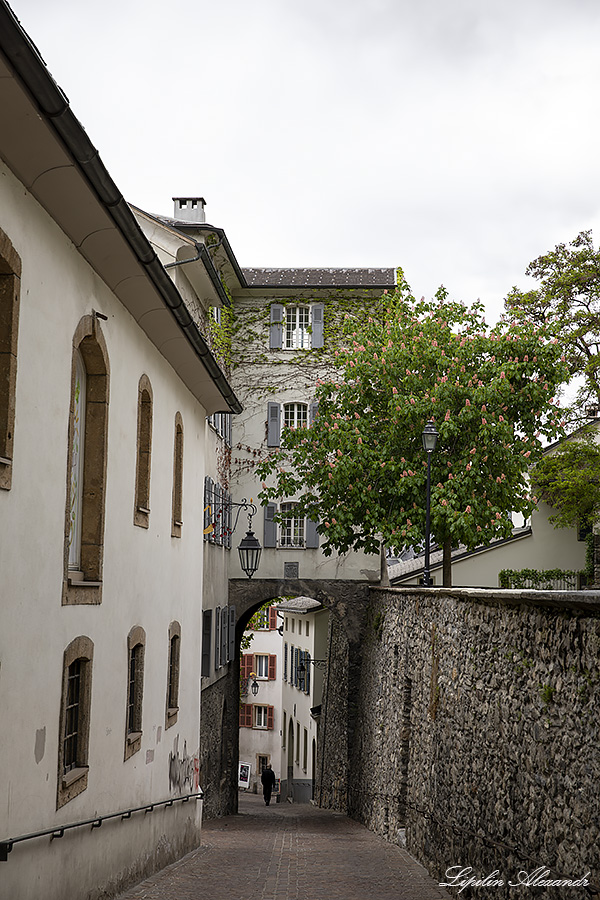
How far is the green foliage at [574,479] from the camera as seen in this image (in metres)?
25.5

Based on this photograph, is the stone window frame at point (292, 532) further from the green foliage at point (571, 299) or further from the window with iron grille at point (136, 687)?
the window with iron grille at point (136, 687)

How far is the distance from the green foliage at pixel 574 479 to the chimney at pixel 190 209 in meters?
10.4

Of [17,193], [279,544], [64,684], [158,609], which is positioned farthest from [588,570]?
[17,193]

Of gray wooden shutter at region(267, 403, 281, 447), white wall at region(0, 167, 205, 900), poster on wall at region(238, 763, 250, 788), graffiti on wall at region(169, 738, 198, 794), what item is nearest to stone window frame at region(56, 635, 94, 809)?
white wall at region(0, 167, 205, 900)

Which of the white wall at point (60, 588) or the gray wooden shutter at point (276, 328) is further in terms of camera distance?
the gray wooden shutter at point (276, 328)

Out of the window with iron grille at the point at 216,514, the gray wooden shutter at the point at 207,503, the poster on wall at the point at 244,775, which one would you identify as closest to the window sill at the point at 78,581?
the window with iron grille at the point at 216,514

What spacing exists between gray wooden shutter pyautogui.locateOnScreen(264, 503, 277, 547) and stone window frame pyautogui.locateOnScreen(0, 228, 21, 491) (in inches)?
828

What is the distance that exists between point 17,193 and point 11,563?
246 centimetres

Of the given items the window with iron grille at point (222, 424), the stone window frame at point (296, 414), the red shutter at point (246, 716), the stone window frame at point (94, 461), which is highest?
the stone window frame at point (296, 414)

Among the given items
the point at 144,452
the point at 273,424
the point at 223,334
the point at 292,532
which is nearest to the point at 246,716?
the point at 292,532

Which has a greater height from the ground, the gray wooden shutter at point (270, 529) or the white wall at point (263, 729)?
the gray wooden shutter at point (270, 529)

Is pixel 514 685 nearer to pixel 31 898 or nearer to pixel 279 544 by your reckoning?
pixel 31 898

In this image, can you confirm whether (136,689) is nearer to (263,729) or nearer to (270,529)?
(270,529)

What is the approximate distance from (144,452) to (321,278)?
18002 mm
